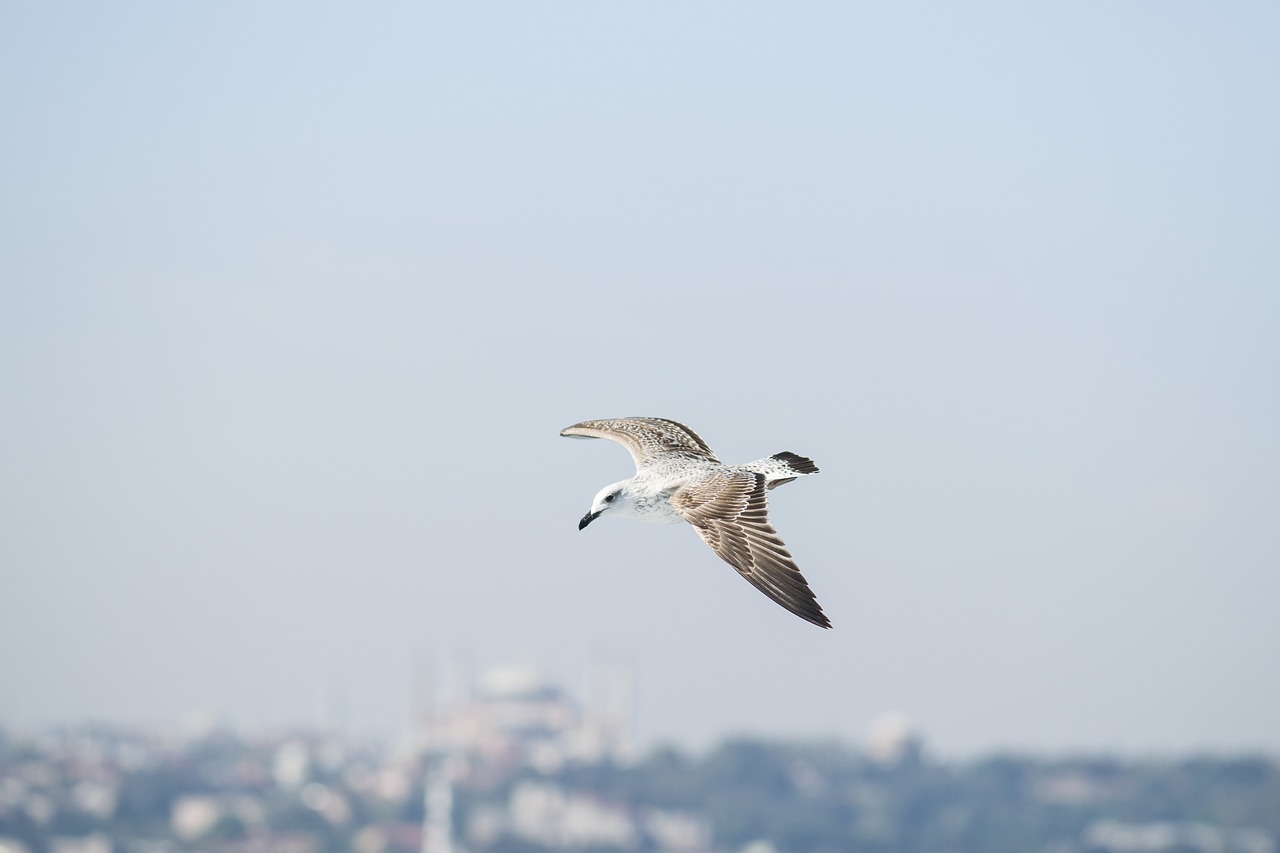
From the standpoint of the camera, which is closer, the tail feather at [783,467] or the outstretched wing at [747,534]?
the outstretched wing at [747,534]

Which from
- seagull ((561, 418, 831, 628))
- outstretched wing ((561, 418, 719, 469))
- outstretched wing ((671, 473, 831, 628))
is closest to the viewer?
outstretched wing ((671, 473, 831, 628))

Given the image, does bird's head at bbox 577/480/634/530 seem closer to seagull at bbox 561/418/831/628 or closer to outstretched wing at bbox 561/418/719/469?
seagull at bbox 561/418/831/628

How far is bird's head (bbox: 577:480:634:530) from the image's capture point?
16.2 metres

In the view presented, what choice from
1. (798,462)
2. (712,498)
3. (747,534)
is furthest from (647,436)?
(747,534)

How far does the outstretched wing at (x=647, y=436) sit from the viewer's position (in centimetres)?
1872

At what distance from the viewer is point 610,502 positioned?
16.5m

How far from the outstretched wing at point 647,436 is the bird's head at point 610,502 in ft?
5.43

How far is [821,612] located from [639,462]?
526cm

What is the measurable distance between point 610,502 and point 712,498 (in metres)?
0.94

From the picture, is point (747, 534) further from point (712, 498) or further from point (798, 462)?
point (798, 462)

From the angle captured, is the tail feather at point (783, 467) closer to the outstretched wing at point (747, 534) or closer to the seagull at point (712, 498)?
Answer: the seagull at point (712, 498)

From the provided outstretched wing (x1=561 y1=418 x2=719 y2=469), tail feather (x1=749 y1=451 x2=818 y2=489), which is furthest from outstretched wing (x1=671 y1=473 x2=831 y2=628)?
outstretched wing (x1=561 y1=418 x2=719 y2=469)

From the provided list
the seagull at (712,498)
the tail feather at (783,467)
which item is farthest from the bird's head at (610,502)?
the tail feather at (783,467)

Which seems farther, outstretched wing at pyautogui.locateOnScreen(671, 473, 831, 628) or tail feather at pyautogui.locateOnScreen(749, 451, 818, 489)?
tail feather at pyautogui.locateOnScreen(749, 451, 818, 489)
